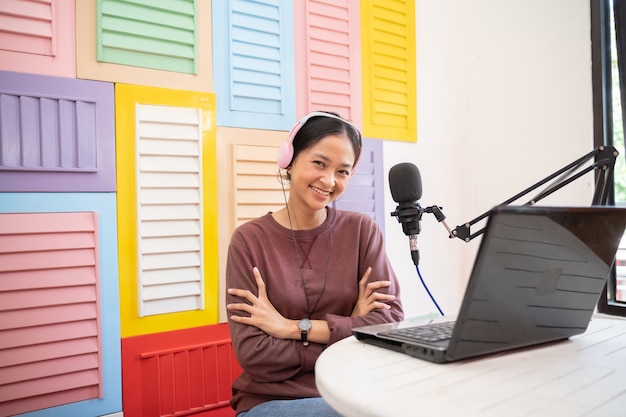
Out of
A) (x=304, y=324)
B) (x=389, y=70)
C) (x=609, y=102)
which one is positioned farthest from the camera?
(x=389, y=70)

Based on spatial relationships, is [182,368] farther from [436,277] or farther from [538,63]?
[538,63]

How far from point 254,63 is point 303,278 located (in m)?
0.91

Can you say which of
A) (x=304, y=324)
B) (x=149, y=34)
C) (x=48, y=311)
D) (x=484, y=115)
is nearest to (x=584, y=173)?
(x=304, y=324)

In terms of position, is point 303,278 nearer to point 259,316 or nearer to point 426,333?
point 259,316

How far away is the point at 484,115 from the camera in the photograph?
2465mm

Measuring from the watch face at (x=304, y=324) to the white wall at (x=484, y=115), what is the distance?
3.50 ft

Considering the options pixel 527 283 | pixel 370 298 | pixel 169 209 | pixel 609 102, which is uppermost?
pixel 609 102

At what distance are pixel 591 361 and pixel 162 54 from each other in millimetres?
1511

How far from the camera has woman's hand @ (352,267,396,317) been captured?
1268 mm

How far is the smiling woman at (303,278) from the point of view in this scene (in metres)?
1.16

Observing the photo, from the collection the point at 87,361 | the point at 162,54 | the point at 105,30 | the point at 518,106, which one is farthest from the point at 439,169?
the point at 87,361

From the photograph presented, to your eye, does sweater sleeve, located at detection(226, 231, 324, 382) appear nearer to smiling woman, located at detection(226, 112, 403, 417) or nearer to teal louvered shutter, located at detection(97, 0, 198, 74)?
smiling woman, located at detection(226, 112, 403, 417)

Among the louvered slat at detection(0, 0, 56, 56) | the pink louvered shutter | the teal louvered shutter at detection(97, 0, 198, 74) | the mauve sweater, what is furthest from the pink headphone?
the louvered slat at detection(0, 0, 56, 56)

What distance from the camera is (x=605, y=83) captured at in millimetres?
2045
